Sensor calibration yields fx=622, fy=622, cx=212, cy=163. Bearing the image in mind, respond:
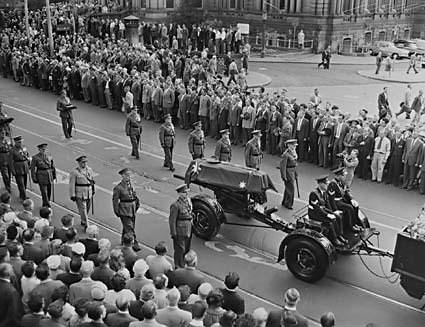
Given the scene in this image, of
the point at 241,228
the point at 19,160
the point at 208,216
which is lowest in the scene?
the point at 241,228

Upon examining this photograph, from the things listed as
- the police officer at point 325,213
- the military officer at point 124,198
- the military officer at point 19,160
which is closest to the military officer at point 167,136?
the military officer at point 19,160

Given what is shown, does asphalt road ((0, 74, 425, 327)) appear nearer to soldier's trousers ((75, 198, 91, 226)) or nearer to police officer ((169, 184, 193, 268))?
soldier's trousers ((75, 198, 91, 226))

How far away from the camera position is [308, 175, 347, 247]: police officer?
1146 cm

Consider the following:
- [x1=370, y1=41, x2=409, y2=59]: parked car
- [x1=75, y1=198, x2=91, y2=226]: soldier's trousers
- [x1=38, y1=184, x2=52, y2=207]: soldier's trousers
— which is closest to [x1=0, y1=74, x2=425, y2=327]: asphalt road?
[x1=38, y1=184, x2=52, y2=207]: soldier's trousers

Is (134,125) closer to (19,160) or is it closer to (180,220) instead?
(19,160)

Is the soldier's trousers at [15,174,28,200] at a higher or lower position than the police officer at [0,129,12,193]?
lower

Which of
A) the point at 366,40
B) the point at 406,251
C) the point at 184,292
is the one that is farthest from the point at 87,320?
the point at 366,40

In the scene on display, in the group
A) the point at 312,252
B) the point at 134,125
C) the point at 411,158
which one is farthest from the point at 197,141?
the point at 312,252

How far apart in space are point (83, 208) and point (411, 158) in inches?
341

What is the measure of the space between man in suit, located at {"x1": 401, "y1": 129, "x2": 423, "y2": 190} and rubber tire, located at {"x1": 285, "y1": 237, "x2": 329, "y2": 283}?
254 inches

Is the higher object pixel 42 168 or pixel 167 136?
pixel 167 136

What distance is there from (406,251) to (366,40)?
39672 mm

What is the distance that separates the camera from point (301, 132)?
60.8 ft

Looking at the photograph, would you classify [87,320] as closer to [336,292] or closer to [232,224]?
[336,292]
